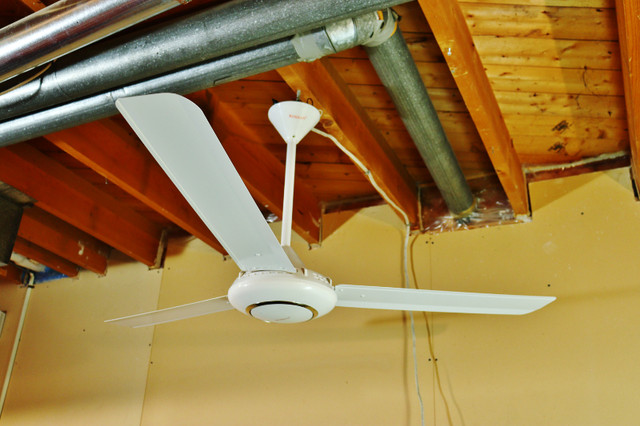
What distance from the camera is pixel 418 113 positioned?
6.33ft

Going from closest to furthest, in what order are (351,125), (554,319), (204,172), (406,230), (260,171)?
(204,172) → (351,125) → (554,319) → (260,171) → (406,230)

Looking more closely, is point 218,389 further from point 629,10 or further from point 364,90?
point 629,10

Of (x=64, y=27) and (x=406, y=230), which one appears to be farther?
(x=406, y=230)

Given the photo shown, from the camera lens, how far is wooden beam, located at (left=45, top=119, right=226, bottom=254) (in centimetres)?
208

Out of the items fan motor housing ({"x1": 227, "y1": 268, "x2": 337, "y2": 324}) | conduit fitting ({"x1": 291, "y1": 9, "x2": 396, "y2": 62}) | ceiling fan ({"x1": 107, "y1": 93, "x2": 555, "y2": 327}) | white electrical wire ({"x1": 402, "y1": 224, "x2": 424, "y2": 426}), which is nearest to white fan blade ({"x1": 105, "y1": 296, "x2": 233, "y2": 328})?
ceiling fan ({"x1": 107, "y1": 93, "x2": 555, "y2": 327})

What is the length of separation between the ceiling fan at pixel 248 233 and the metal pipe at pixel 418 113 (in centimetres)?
25

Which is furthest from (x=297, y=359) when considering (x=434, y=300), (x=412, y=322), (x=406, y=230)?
(x=434, y=300)

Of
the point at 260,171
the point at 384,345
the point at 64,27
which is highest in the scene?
the point at 260,171

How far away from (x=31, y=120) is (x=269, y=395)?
1.40 m

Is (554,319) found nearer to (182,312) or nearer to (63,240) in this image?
(182,312)

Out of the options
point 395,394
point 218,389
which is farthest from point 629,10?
point 218,389

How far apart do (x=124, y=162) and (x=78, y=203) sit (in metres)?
0.47

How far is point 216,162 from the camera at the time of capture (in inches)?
47.3

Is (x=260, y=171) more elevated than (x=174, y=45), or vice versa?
(x=260, y=171)
